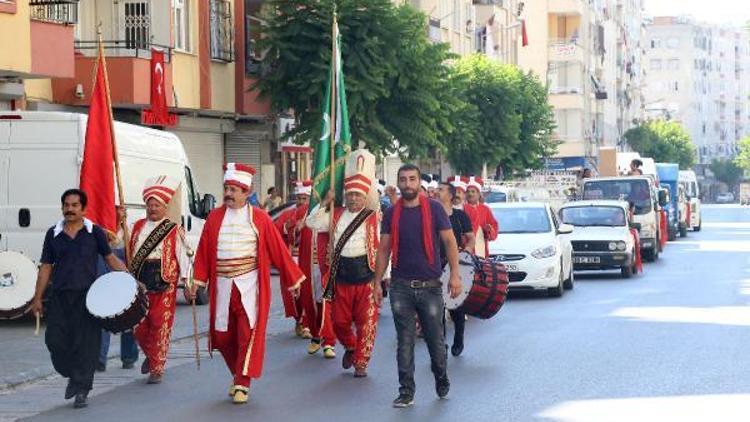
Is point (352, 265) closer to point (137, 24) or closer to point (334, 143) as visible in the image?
point (334, 143)

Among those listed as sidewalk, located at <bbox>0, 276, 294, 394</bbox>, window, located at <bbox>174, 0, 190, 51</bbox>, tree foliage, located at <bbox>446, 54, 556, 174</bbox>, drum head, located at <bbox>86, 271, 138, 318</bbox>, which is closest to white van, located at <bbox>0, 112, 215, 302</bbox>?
sidewalk, located at <bbox>0, 276, 294, 394</bbox>

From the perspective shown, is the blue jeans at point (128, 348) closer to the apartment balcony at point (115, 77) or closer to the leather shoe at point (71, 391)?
the leather shoe at point (71, 391)

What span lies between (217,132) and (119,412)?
26.8m

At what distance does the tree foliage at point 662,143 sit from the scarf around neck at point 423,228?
109503 mm

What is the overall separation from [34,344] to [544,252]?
10.1 m

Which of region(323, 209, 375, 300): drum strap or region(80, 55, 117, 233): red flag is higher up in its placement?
region(80, 55, 117, 233): red flag

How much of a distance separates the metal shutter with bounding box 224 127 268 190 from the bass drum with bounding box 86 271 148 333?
2687cm

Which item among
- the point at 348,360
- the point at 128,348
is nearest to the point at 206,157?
the point at 128,348

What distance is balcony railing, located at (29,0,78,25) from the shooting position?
2816 cm

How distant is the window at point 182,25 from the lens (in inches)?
1384

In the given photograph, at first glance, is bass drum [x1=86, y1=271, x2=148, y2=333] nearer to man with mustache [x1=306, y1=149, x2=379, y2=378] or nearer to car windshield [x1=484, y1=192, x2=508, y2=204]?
man with mustache [x1=306, y1=149, x2=379, y2=378]

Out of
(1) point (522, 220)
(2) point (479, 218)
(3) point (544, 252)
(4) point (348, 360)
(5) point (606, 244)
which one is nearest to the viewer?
(4) point (348, 360)

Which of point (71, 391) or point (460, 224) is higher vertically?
point (460, 224)

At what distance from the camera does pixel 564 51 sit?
94125mm
